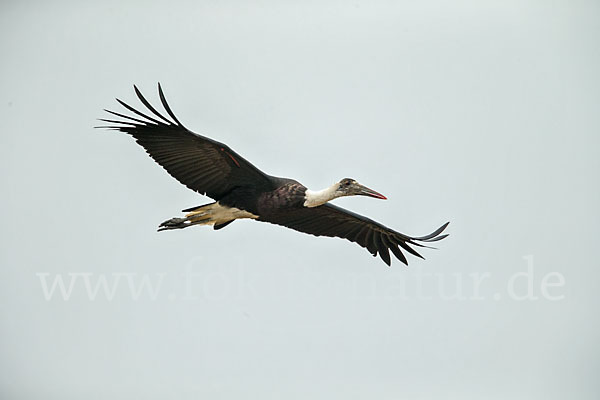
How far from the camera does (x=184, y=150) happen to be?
55.6 ft

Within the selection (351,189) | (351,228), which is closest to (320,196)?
(351,189)

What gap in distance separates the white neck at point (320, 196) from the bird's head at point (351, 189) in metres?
0.08

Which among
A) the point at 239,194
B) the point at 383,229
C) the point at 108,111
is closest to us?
the point at 108,111

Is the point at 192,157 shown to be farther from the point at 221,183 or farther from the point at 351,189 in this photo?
the point at 351,189

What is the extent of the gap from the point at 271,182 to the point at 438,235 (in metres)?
3.33

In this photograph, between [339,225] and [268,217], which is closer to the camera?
[268,217]

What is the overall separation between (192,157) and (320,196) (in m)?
2.24

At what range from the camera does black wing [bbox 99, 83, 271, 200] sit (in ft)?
54.3

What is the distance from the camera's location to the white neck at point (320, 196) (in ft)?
56.4

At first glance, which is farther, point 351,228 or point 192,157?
point 351,228

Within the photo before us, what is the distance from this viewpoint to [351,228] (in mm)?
19172

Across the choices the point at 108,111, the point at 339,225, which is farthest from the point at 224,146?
the point at 339,225

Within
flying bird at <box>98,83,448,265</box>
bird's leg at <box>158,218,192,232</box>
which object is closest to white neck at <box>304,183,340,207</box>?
flying bird at <box>98,83,448,265</box>

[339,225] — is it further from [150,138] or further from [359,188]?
[150,138]
